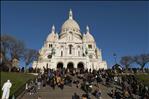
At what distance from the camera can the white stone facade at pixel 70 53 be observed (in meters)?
86.2

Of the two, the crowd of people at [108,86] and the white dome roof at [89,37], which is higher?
the white dome roof at [89,37]

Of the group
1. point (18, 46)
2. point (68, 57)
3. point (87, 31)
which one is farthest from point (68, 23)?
point (18, 46)

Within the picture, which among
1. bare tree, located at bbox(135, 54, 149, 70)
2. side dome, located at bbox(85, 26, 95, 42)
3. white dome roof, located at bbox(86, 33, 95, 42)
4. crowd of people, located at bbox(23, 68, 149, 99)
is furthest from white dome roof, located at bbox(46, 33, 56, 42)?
crowd of people, located at bbox(23, 68, 149, 99)

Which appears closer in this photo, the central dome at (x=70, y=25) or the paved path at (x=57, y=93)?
the paved path at (x=57, y=93)

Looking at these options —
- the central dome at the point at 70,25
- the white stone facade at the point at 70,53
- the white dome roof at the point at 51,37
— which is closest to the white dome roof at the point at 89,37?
the white stone facade at the point at 70,53

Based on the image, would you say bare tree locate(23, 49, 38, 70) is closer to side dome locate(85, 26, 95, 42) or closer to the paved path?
side dome locate(85, 26, 95, 42)

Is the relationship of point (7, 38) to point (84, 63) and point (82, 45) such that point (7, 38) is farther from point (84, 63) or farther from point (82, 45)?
point (82, 45)

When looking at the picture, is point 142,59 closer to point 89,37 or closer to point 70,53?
point 70,53

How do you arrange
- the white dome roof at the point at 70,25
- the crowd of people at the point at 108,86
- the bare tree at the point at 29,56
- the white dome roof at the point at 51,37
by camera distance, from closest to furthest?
the crowd of people at the point at 108,86 → the bare tree at the point at 29,56 → the white dome roof at the point at 51,37 → the white dome roof at the point at 70,25

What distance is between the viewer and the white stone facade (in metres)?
86.2

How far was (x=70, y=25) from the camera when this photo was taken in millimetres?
110875

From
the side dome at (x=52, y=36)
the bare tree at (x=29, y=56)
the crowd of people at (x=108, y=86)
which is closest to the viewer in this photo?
the crowd of people at (x=108, y=86)

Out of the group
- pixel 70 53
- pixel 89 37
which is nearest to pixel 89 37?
pixel 89 37

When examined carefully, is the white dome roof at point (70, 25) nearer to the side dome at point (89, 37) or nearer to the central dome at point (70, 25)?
the central dome at point (70, 25)
